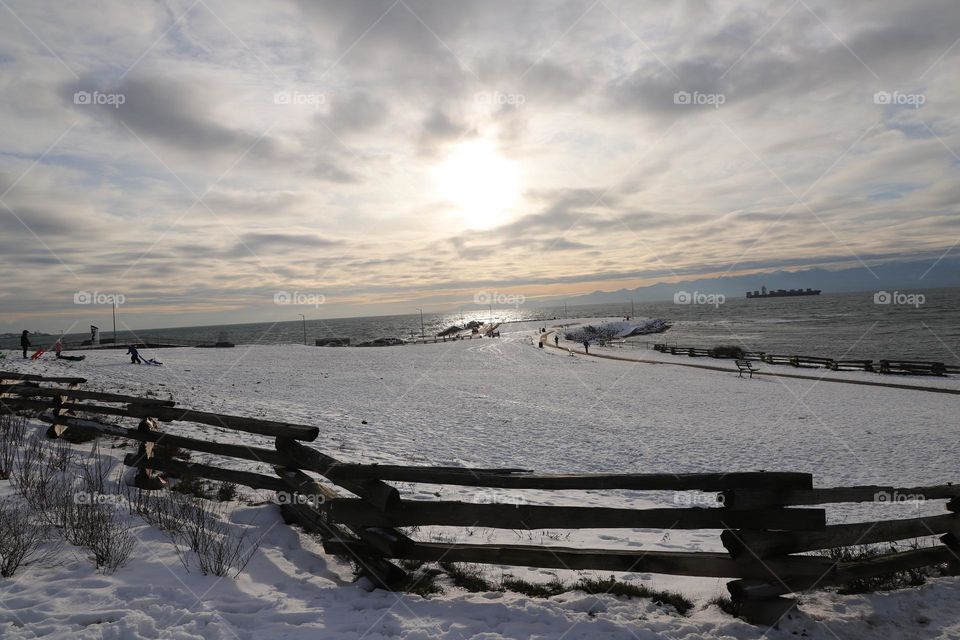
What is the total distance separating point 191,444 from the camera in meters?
7.20

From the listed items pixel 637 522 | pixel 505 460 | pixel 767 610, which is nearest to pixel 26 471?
pixel 637 522

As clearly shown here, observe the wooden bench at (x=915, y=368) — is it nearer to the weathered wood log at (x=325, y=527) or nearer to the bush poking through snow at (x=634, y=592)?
the bush poking through snow at (x=634, y=592)

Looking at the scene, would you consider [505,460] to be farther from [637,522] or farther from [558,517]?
[637,522]

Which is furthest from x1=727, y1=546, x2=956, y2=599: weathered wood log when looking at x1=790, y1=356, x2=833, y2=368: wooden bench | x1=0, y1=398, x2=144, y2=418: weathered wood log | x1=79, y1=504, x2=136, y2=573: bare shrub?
x1=790, y1=356, x2=833, y2=368: wooden bench

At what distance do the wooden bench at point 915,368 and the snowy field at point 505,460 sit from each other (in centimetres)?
272

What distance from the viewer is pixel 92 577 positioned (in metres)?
4.61

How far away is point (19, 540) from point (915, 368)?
4596 cm

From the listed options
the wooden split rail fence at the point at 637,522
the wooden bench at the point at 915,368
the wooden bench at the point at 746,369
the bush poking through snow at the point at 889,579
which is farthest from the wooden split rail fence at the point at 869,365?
the bush poking through snow at the point at 889,579

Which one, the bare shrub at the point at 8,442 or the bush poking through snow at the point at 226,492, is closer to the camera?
the bare shrub at the point at 8,442

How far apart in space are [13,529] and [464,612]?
4.55 metres

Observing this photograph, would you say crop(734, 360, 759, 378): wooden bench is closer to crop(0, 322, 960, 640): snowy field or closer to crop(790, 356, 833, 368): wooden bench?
crop(0, 322, 960, 640): snowy field

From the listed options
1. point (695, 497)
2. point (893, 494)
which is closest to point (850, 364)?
point (695, 497)

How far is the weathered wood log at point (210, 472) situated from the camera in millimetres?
6855

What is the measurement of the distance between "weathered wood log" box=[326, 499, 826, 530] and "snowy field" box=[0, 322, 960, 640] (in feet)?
2.37
